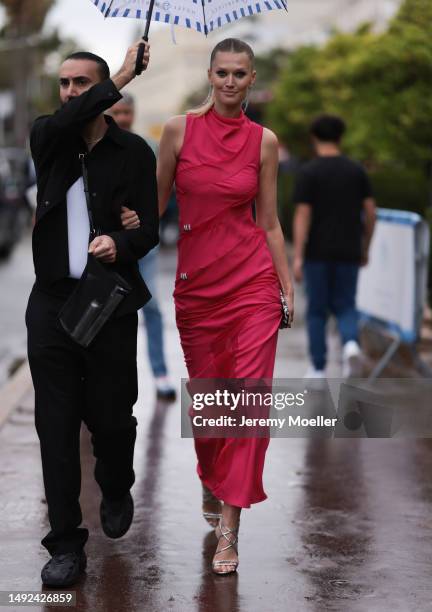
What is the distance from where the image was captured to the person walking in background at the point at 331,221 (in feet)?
28.8

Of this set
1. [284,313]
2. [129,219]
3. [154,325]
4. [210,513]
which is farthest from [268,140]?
[154,325]

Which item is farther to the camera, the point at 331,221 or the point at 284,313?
the point at 331,221

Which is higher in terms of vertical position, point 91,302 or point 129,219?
point 129,219

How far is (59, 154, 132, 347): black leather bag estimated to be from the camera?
4645mm

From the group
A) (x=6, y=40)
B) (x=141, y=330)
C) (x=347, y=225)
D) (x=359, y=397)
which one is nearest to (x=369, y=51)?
(x=141, y=330)

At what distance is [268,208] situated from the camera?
5.36 metres

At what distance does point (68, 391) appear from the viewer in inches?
189

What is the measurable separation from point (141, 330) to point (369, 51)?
435cm

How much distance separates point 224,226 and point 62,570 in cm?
151

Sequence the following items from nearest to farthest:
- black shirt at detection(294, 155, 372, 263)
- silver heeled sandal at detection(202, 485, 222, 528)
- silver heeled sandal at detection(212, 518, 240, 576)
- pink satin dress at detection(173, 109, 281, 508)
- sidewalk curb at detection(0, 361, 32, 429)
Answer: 1. silver heeled sandal at detection(212, 518, 240, 576)
2. pink satin dress at detection(173, 109, 281, 508)
3. silver heeled sandal at detection(202, 485, 222, 528)
4. sidewalk curb at detection(0, 361, 32, 429)
5. black shirt at detection(294, 155, 372, 263)

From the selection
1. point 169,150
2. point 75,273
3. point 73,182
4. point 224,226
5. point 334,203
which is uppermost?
point 334,203

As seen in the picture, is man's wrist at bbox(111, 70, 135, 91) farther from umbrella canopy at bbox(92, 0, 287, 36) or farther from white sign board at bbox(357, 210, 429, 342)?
white sign board at bbox(357, 210, 429, 342)

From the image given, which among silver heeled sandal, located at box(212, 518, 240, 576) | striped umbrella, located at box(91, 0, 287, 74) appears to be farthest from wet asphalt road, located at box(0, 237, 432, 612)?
striped umbrella, located at box(91, 0, 287, 74)

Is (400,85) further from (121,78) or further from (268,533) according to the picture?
(121,78)
